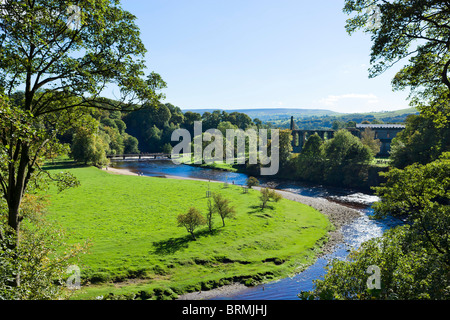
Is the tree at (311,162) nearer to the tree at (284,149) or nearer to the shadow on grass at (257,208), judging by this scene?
the tree at (284,149)

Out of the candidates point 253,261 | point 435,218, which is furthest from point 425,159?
point 435,218

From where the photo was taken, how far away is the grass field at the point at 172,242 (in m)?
21.7

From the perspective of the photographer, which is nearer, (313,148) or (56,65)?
(56,65)

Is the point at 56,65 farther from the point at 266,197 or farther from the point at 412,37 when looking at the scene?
the point at 266,197

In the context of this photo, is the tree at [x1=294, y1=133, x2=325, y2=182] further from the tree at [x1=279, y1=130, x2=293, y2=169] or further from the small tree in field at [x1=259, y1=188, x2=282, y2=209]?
the small tree in field at [x1=259, y1=188, x2=282, y2=209]

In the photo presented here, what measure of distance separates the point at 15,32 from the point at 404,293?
14552 millimetres

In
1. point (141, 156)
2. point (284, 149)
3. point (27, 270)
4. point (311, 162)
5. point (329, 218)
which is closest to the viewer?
point (27, 270)

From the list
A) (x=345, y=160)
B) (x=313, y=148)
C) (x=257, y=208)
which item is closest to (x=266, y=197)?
(x=257, y=208)

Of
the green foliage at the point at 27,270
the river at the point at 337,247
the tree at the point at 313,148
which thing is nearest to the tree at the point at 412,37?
the river at the point at 337,247

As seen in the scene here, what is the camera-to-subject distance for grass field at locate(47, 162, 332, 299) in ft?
71.1

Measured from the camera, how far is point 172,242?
27266mm

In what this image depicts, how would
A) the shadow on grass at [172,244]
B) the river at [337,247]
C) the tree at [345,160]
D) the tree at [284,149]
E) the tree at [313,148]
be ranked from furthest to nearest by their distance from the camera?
the tree at [284,149] → the tree at [313,148] → the tree at [345,160] → the shadow on grass at [172,244] → the river at [337,247]
